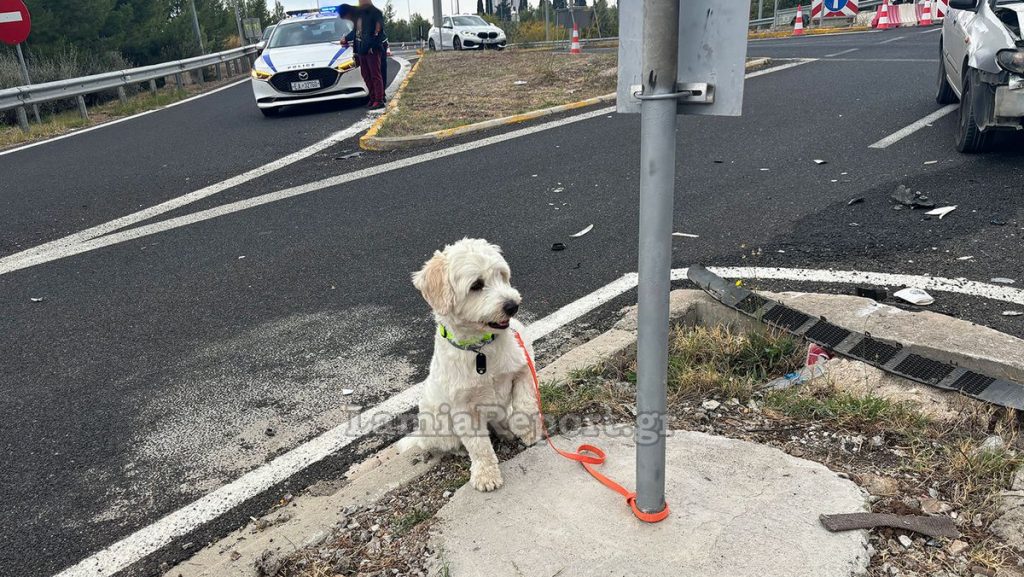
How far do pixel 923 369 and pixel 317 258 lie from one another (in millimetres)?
4453

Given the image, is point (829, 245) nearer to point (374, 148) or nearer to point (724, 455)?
point (724, 455)

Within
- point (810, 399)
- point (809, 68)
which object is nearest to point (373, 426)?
point (810, 399)

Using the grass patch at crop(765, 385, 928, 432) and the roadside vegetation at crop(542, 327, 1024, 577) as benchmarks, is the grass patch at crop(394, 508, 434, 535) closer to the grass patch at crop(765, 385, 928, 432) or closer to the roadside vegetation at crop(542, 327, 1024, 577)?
the roadside vegetation at crop(542, 327, 1024, 577)

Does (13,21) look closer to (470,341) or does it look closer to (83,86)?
(83,86)

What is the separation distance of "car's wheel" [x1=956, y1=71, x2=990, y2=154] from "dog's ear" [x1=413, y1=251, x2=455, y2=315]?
6.30 m

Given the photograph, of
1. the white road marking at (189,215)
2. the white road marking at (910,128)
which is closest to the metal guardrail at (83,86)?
the white road marking at (189,215)

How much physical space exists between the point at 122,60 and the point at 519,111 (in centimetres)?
1878

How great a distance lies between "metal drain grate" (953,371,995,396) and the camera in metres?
3.19

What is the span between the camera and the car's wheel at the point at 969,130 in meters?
7.06

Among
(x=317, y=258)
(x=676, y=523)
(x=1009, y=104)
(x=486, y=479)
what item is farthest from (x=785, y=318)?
(x=1009, y=104)

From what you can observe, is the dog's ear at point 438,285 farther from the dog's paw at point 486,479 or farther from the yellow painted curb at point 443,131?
the yellow painted curb at point 443,131

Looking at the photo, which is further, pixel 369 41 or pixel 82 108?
pixel 82 108

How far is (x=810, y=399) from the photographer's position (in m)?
3.31

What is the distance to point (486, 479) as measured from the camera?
9.47 ft
